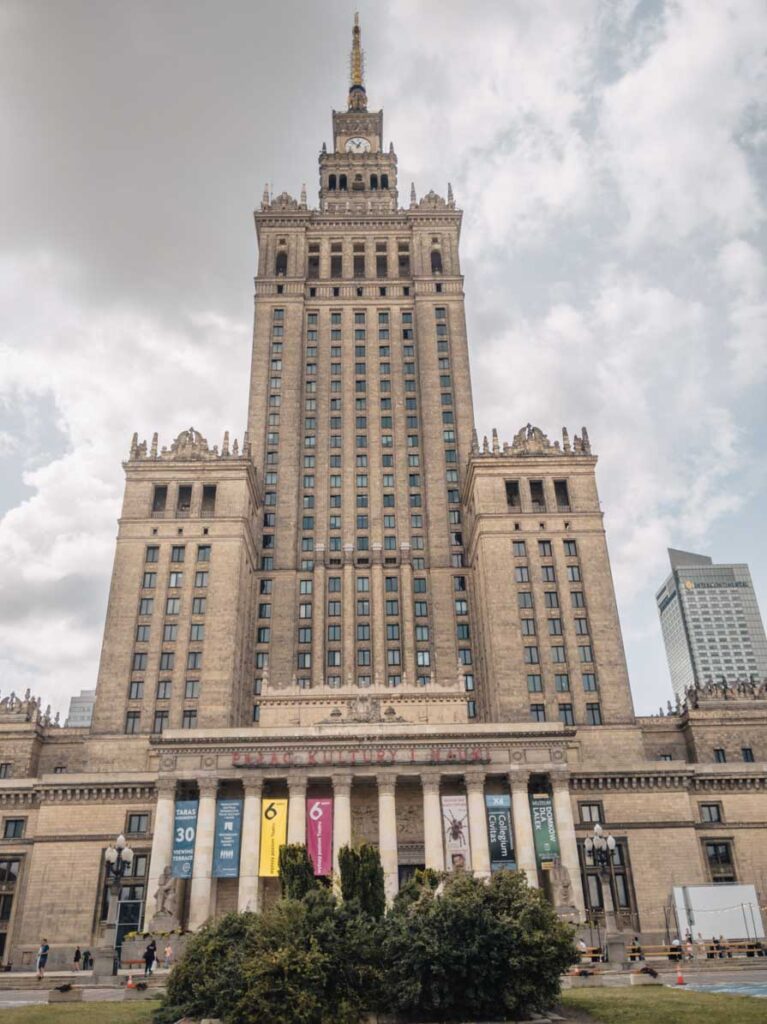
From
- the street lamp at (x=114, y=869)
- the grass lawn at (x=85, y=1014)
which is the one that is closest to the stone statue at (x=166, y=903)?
the street lamp at (x=114, y=869)

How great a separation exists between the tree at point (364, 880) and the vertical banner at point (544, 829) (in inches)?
1164

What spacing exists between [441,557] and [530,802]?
31955 mm

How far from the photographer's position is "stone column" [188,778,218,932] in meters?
55.5

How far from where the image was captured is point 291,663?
81.3 metres

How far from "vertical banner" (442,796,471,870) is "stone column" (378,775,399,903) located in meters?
3.67

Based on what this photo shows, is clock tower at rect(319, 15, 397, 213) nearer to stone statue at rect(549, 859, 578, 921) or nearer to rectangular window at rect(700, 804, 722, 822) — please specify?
rectangular window at rect(700, 804, 722, 822)

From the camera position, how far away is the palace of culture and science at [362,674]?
194ft

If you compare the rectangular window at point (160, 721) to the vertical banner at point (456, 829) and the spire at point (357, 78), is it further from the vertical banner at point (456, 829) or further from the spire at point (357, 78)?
the spire at point (357, 78)

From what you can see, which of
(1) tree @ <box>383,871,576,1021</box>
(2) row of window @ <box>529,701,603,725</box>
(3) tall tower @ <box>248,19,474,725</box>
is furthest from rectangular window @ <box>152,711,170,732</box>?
(1) tree @ <box>383,871,576,1021</box>

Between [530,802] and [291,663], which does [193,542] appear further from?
[530,802]

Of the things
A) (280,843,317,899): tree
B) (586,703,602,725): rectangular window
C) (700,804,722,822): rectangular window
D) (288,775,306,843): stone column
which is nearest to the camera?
(280,843,317,899): tree

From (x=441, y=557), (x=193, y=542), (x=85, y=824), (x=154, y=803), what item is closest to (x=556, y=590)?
(x=441, y=557)

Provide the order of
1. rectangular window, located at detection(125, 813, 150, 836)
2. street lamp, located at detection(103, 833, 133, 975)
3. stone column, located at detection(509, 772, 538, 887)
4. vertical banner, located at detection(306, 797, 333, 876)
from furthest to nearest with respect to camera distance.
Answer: rectangular window, located at detection(125, 813, 150, 836)
stone column, located at detection(509, 772, 538, 887)
vertical banner, located at detection(306, 797, 333, 876)
street lamp, located at detection(103, 833, 133, 975)

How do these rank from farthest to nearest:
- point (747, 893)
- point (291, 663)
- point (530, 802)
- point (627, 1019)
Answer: point (291, 663) < point (530, 802) < point (747, 893) < point (627, 1019)
